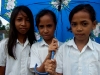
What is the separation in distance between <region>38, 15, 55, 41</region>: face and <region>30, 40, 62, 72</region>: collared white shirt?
114 millimetres

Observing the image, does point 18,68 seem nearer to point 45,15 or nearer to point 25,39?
point 25,39

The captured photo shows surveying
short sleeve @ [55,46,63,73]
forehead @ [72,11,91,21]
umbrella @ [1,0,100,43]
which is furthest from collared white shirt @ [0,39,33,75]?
forehead @ [72,11,91,21]

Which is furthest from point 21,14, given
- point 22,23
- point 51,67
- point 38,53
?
point 51,67

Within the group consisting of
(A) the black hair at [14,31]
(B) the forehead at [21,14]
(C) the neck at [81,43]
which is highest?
(B) the forehead at [21,14]

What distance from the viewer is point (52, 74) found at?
1.77 m

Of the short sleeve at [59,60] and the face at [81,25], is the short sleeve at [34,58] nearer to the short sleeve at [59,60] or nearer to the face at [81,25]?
the short sleeve at [59,60]

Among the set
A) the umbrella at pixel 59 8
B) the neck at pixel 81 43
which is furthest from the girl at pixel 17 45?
the neck at pixel 81 43

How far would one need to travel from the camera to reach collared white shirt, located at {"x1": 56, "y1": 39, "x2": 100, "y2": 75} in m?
1.85

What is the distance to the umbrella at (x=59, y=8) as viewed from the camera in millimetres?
2566

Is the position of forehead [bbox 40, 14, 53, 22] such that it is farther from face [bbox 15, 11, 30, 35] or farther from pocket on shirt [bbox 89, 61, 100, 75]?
pocket on shirt [bbox 89, 61, 100, 75]

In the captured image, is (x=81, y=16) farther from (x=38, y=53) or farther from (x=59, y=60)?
(x=38, y=53)

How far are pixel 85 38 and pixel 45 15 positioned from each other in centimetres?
49

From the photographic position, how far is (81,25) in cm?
186

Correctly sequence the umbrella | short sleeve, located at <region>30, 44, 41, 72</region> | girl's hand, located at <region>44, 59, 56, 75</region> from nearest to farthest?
girl's hand, located at <region>44, 59, 56, 75</region>
short sleeve, located at <region>30, 44, 41, 72</region>
the umbrella
